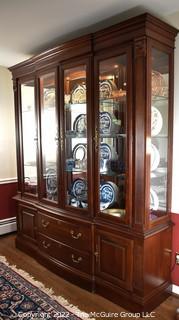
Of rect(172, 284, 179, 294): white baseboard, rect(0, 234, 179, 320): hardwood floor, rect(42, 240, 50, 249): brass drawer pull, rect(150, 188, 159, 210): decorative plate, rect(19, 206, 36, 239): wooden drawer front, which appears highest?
rect(150, 188, 159, 210): decorative plate

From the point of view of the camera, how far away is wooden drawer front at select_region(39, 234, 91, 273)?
2.48 m

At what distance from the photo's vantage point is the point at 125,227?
215 cm

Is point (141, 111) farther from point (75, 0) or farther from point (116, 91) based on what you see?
point (75, 0)

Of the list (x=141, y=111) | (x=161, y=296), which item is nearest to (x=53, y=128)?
(x=141, y=111)

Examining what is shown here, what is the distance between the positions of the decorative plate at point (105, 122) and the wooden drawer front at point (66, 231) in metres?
0.89

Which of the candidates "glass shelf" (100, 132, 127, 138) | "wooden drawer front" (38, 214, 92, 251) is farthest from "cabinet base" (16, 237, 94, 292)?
"glass shelf" (100, 132, 127, 138)

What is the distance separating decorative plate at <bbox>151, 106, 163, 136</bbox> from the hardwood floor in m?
1.45

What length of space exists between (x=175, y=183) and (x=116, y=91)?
935 mm

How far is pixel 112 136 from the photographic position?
2.30m

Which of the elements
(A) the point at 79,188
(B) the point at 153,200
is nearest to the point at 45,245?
(A) the point at 79,188

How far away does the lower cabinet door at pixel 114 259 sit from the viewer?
2.16 m

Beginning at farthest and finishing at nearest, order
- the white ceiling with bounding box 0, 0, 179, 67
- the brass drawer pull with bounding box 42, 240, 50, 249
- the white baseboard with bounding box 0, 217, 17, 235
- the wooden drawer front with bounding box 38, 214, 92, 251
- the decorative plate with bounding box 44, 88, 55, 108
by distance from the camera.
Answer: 1. the white baseboard with bounding box 0, 217, 17, 235
2. the brass drawer pull with bounding box 42, 240, 50, 249
3. the decorative plate with bounding box 44, 88, 55, 108
4. the wooden drawer front with bounding box 38, 214, 92, 251
5. the white ceiling with bounding box 0, 0, 179, 67

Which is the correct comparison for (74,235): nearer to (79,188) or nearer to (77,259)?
(77,259)

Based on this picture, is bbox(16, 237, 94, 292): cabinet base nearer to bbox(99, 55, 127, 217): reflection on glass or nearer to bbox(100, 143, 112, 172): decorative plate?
bbox(99, 55, 127, 217): reflection on glass
